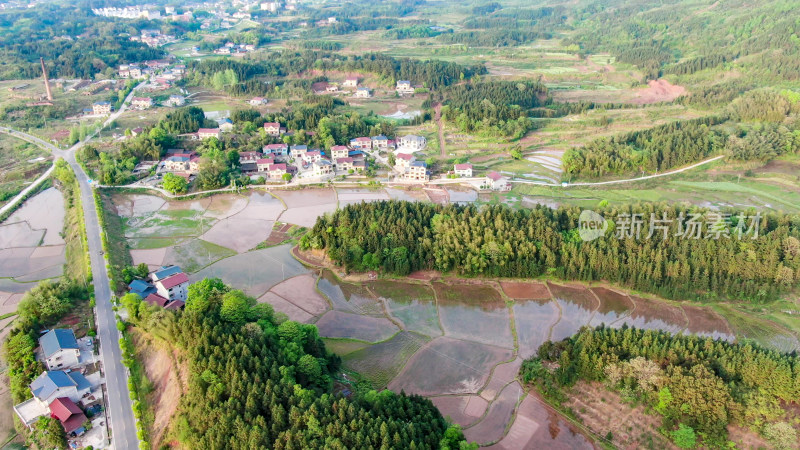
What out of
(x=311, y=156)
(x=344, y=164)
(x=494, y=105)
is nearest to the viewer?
(x=344, y=164)

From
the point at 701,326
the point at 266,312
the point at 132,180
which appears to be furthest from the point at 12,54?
the point at 701,326

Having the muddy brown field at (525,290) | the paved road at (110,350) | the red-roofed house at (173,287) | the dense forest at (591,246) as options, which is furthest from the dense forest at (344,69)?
the red-roofed house at (173,287)

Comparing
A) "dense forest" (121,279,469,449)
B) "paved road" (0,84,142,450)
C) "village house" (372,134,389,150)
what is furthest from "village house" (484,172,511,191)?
"paved road" (0,84,142,450)

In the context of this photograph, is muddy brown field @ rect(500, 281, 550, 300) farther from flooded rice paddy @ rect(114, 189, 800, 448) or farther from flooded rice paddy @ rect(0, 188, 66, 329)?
flooded rice paddy @ rect(0, 188, 66, 329)

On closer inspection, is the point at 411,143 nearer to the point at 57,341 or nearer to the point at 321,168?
the point at 321,168

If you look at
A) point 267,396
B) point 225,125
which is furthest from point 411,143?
point 267,396

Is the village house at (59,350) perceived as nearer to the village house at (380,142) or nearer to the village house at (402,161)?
the village house at (402,161)

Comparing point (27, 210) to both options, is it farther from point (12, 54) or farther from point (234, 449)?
point (12, 54)
